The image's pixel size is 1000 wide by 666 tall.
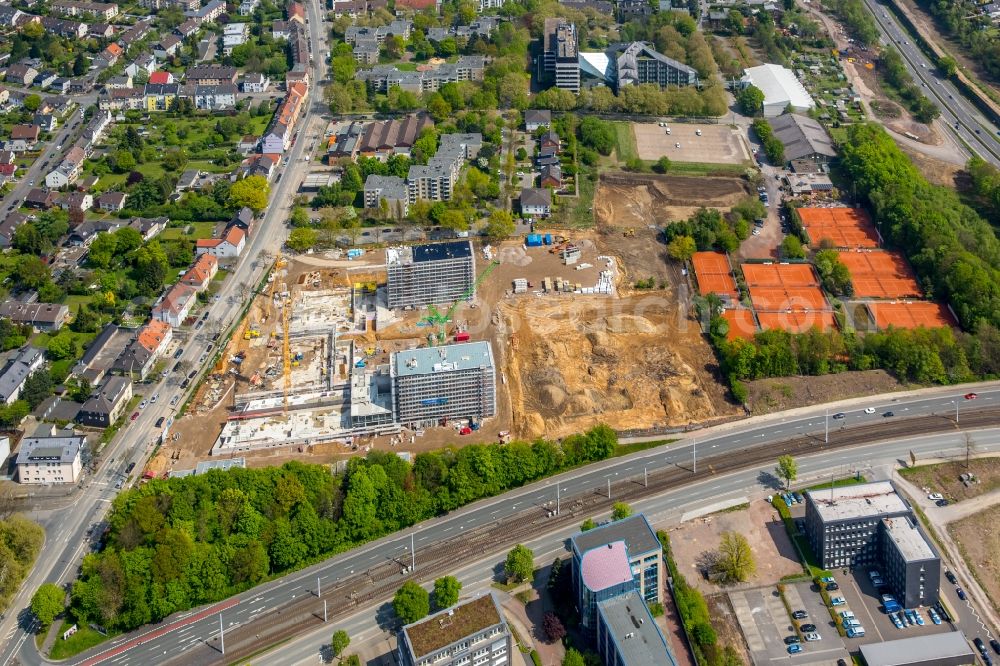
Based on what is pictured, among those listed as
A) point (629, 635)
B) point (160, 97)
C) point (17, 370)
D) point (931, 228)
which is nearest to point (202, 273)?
point (17, 370)

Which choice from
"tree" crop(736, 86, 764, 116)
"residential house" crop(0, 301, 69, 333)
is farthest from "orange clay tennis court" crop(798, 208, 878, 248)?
"residential house" crop(0, 301, 69, 333)

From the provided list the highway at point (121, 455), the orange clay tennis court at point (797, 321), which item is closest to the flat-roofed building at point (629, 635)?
the highway at point (121, 455)

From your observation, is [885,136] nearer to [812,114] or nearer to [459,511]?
[812,114]

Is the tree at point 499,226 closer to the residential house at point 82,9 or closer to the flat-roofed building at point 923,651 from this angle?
the flat-roofed building at point 923,651

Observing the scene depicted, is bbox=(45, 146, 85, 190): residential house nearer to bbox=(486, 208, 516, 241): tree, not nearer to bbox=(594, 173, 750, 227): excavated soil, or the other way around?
bbox=(486, 208, 516, 241): tree

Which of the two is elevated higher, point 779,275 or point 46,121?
point 779,275

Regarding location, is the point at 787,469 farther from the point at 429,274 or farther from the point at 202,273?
the point at 202,273
